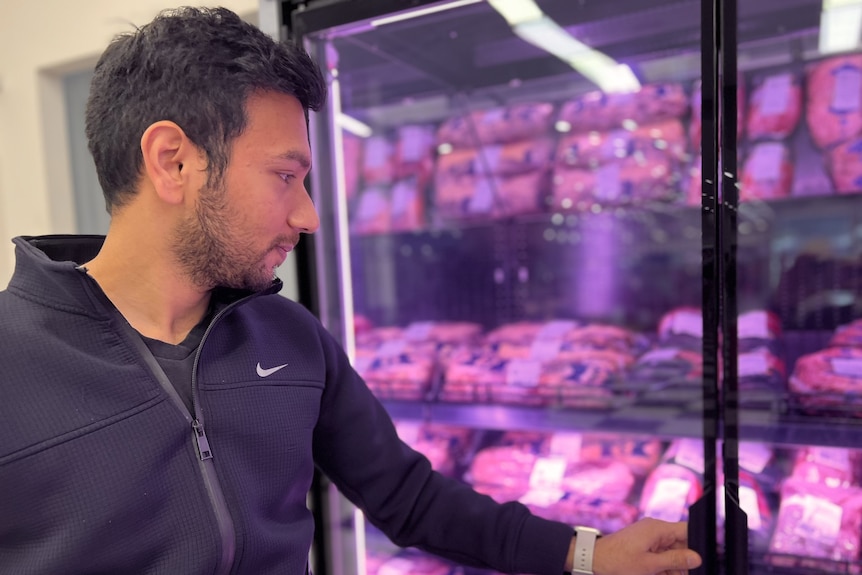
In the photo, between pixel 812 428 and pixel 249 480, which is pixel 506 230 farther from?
pixel 249 480

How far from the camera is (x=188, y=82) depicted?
975mm

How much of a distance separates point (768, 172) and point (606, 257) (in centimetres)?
49

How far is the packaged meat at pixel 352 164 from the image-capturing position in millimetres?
2055

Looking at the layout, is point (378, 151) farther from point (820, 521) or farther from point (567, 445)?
point (820, 521)

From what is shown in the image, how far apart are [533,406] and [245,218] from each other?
0.86 m

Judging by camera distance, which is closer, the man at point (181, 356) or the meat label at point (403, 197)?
the man at point (181, 356)

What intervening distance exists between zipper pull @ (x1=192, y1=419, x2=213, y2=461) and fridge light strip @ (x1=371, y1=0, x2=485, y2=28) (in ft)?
2.83

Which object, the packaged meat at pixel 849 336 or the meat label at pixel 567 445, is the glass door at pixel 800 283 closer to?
the packaged meat at pixel 849 336

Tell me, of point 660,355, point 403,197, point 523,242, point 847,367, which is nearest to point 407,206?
point 403,197

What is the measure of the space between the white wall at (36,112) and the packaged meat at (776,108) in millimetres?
1788

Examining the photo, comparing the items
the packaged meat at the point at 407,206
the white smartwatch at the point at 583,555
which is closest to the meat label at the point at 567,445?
the white smartwatch at the point at 583,555

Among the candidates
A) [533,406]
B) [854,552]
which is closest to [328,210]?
[533,406]

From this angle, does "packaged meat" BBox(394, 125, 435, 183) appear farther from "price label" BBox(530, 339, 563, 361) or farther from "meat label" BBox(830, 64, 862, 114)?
"meat label" BBox(830, 64, 862, 114)

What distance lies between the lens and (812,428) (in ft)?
4.22
